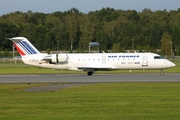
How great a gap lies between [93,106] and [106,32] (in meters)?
120

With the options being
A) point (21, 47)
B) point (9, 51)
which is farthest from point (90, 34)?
point (21, 47)

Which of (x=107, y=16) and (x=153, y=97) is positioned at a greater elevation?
(x=107, y=16)

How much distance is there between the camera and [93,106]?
20562 mm

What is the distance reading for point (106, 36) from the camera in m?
136

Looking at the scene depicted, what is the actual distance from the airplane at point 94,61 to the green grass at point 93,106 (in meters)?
22.0

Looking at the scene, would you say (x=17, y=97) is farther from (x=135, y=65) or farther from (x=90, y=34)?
(x=90, y=34)

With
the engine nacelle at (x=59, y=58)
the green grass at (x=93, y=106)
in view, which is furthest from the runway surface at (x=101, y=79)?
the green grass at (x=93, y=106)

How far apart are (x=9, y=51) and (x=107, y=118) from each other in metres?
117

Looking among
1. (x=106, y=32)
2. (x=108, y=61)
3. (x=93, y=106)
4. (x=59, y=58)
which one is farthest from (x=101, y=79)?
(x=106, y=32)

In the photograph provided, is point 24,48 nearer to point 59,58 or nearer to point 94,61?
point 59,58

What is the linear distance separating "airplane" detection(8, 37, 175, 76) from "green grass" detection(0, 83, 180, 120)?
22.0 meters

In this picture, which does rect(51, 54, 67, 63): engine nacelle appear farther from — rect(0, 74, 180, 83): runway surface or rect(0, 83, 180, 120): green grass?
rect(0, 83, 180, 120): green grass

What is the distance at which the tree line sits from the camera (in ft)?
429

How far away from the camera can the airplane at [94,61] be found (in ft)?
159
